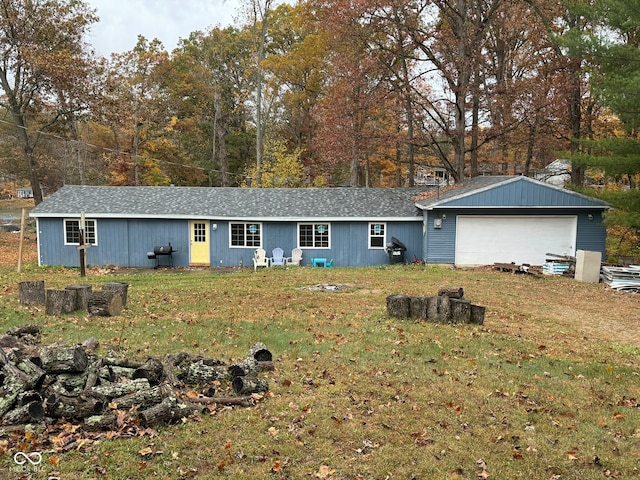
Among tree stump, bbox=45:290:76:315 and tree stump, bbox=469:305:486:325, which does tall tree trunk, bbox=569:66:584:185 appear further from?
tree stump, bbox=45:290:76:315

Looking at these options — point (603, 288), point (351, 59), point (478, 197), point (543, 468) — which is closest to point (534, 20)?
point (351, 59)

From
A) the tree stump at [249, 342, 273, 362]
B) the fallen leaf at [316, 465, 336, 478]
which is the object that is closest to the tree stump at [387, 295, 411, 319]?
the tree stump at [249, 342, 273, 362]

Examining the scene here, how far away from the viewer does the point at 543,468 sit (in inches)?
161

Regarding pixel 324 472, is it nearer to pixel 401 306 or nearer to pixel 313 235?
pixel 401 306

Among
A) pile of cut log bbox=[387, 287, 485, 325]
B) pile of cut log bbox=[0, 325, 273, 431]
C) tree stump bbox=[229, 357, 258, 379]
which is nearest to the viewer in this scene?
pile of cut log bbox=[0, 325, 273, 431]

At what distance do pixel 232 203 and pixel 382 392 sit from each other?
1517 cm

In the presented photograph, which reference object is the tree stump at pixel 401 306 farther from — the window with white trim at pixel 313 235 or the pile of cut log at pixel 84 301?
the window with white trim at pixel 313 235

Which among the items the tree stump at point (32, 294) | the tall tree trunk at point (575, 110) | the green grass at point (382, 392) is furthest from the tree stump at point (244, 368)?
the tall tree trunk at point (575, 110)

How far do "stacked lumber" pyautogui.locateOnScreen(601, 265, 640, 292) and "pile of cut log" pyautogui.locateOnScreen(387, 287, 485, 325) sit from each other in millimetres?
7743

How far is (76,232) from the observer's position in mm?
18719

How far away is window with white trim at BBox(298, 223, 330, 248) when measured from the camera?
19062 millimetres

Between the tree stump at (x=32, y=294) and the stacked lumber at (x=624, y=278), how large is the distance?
1526cm

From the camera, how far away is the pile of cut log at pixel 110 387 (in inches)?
179

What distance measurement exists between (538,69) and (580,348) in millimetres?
19073
